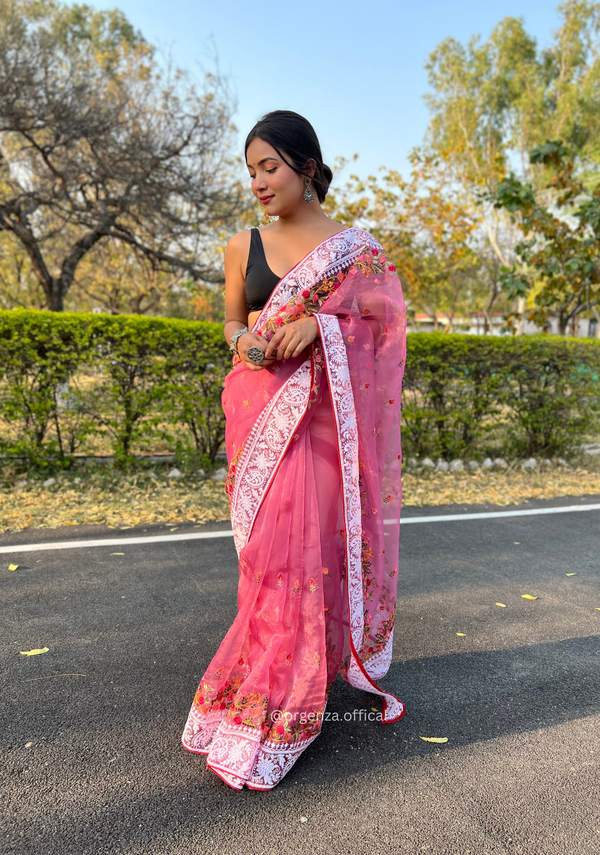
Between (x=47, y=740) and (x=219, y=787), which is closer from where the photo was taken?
(x=219, y=787)

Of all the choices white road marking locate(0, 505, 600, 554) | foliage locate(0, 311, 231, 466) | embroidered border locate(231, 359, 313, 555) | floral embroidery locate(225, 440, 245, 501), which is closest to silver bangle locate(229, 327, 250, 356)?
embroidered border locate(231, 359, 313, 555)

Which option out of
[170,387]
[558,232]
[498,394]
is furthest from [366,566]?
[558,232]

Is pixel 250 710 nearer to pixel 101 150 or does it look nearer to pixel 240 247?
pixel 240 247

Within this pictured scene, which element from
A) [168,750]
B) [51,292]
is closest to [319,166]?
[168,750]

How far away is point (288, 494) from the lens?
221 cm

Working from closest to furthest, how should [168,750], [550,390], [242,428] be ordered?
[168,750]
[242,428]
[550,390]

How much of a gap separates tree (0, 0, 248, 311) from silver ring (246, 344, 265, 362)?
1074 centimetres

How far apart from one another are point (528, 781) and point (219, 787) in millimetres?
Result: 1022

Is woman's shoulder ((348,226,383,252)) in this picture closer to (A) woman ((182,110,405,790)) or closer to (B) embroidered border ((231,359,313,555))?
(A) woman ((182,110,405,790))

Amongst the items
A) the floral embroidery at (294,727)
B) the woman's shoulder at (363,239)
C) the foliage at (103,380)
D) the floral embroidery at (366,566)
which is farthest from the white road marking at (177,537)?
the woman's shoulder at (363,239)

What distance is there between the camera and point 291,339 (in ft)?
7.14

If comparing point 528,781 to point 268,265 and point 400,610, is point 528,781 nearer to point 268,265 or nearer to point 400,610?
point 400,610

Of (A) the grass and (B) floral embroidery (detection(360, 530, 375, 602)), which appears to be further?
(A) the grass

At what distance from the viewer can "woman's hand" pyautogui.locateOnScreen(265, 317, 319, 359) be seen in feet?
7.15
